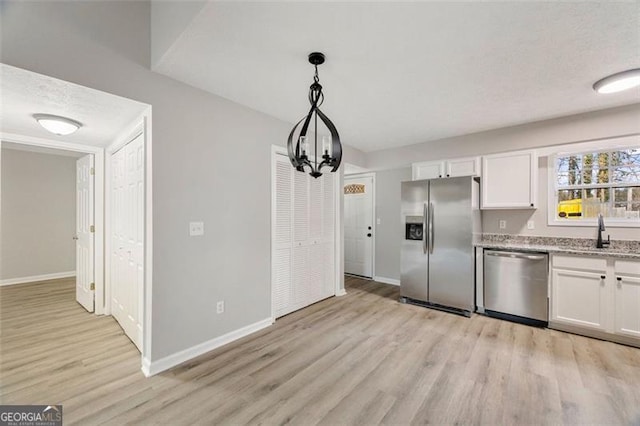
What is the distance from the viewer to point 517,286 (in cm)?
329

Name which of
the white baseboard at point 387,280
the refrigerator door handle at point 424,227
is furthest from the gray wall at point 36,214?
the refrigerator door handle at point 424,227

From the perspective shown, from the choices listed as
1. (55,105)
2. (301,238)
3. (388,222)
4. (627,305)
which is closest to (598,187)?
(627,305)

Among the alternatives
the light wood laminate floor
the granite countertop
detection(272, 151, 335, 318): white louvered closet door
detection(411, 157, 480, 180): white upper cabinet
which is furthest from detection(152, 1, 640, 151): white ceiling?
the light wood laminate floor

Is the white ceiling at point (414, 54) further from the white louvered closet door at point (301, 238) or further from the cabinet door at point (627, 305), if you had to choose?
the cabinet door at point (627, 305)

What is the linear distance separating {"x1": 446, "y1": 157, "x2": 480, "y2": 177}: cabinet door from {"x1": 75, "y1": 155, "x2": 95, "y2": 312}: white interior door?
5.04m

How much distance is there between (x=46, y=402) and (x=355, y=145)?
450cm

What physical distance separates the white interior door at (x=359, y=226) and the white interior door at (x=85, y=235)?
4285 mm

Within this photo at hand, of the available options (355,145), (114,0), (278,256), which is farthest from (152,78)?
(355,145)

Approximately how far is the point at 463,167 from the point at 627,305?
2.27m

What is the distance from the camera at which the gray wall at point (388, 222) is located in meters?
5.01

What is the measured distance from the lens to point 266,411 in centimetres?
179

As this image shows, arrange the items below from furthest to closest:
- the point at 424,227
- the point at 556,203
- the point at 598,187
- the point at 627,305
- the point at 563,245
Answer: the point at 424,227
the point at 556,203
the point at 563,245
the point at 598,187
the point at 627,305

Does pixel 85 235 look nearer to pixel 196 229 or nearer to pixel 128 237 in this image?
pixel 128 237

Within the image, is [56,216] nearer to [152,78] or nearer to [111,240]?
[111,240]
